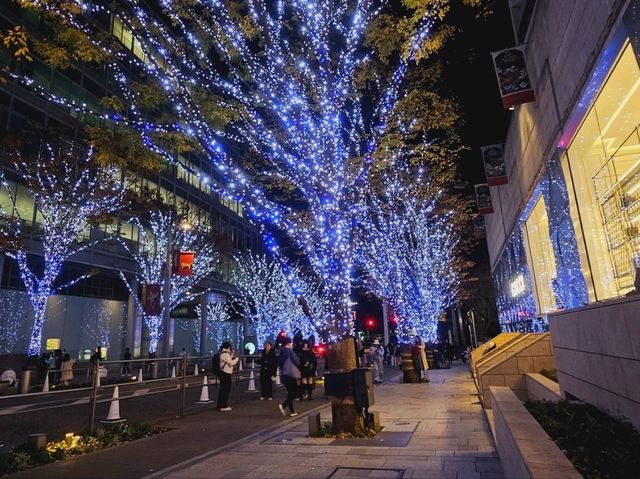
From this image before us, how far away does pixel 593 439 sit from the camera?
4.02 meters

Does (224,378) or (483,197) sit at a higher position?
(483,197)

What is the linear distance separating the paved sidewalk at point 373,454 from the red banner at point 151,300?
8.44 metres

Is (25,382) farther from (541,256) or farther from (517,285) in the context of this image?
(517,285)

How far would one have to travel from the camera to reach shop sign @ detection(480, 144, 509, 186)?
48.9 feet

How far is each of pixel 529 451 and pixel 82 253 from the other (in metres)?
27.5

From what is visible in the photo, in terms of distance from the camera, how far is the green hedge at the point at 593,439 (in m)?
3.18

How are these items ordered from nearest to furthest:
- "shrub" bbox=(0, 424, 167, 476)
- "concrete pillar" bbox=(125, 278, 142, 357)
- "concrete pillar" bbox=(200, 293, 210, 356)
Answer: "shrub" bbox=(0, 424, 167, 476) < "concrete pillar" bbox=(125, 278, 142, 357) < "concrete pillar" bbox=(200, 293, 210, 356)

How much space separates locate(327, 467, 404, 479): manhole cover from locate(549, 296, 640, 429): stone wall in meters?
2.47

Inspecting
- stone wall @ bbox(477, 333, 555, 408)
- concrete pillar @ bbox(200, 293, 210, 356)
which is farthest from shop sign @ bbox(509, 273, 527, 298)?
concrete pillar @ bbox(200, 293, 210, 356)

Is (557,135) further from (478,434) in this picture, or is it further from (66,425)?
(66,425)

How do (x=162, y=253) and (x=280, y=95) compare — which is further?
(x=162, y=253)

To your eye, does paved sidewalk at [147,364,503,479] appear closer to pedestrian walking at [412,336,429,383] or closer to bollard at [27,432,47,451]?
bollard at [27,432,47,451]

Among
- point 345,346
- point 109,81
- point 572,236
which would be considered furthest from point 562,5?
point 109,81

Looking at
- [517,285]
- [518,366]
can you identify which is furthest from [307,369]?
[517,285]
